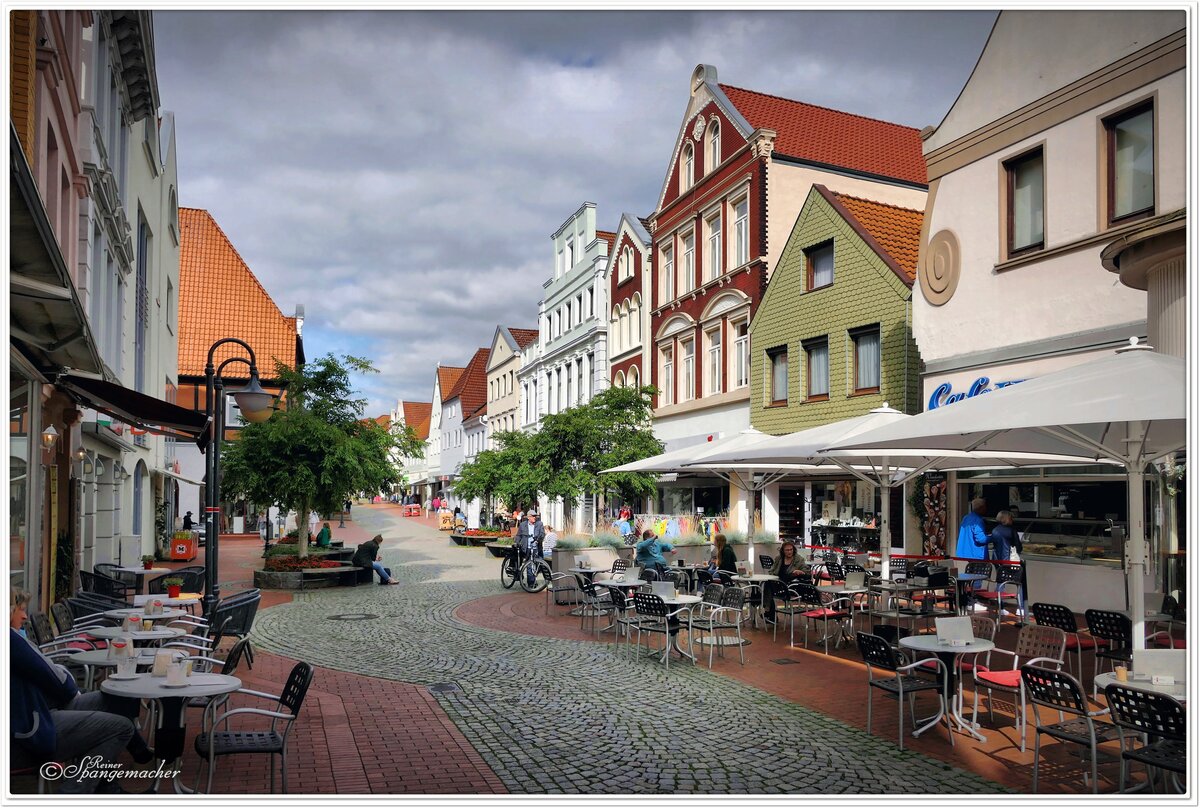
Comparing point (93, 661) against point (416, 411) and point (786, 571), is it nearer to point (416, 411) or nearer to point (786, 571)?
point (786, 571)

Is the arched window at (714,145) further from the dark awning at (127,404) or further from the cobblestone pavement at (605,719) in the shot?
the dark awning at (127,404)

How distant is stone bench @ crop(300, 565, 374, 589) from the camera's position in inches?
791

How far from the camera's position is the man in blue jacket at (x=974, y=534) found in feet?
55.4

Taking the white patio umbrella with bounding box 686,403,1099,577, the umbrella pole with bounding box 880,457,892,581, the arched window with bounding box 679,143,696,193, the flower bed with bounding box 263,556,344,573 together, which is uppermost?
the arched window with bounding box 679,143,696,193

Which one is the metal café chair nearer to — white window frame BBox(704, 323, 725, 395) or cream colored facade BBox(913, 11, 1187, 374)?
cream colored facade BBox(913, 11, 1187, 374)

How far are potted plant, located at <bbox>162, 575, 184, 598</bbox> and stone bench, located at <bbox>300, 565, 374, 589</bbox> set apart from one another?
5446mm

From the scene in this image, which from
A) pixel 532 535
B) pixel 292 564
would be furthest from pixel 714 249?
pixel 292 564

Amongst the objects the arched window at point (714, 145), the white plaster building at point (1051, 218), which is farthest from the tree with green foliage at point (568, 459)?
the white plaster building at point (1051, 218)

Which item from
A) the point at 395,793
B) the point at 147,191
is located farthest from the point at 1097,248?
the point at 147,191

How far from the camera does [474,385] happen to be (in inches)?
2616

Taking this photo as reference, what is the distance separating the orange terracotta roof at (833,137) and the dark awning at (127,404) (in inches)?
754

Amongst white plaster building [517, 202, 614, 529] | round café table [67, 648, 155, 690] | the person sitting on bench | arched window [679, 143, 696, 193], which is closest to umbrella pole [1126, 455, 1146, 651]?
round café table [67, 648, 155, 690]

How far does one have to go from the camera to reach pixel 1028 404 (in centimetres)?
756

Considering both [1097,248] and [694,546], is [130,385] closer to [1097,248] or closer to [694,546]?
[694,546]
